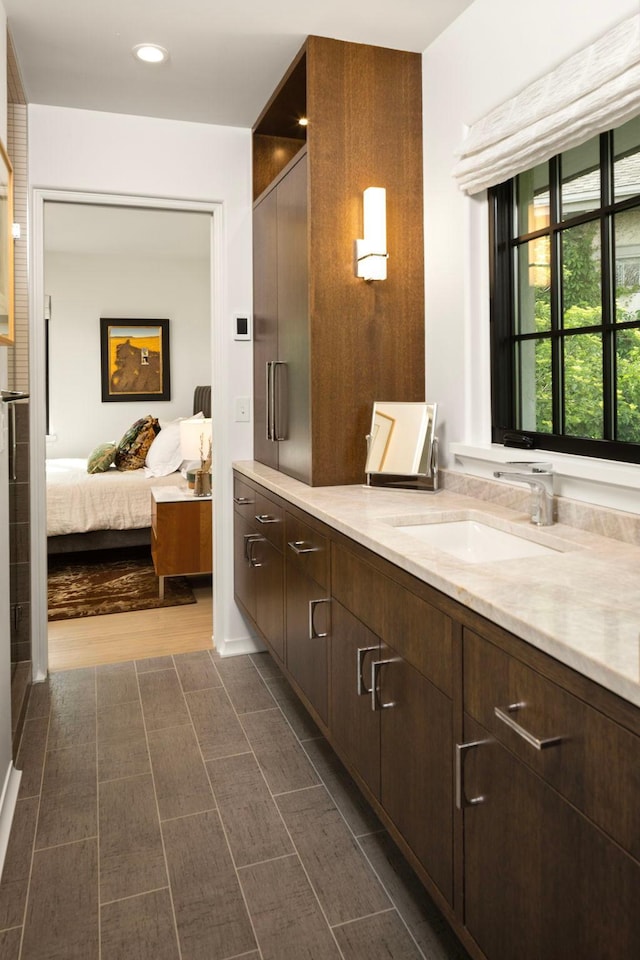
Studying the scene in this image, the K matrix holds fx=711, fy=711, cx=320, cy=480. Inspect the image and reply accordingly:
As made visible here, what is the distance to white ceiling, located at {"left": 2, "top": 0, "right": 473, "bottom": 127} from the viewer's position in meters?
2.36

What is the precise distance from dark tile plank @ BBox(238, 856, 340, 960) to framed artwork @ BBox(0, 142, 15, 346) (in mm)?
1582

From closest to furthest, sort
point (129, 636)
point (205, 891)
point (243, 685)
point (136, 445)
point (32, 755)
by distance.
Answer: point (205, 891) < point (32, 755) < point (243, 685) < point (129, 636) < point (136, 445)

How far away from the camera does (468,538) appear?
2.15 m

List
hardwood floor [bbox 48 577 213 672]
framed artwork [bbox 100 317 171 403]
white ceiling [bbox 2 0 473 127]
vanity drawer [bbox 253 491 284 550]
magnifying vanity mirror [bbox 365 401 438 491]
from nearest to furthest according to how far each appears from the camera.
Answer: white ceiling [bbox 2 0 473 127] → magnifying vanity mirror [bbox 365 401 438 491] → vanity drawer [bbox 253 491 284 550] → hardwood floor [bbox 48 577 213 672] → framed artwork [bbox 100 317 171 403]


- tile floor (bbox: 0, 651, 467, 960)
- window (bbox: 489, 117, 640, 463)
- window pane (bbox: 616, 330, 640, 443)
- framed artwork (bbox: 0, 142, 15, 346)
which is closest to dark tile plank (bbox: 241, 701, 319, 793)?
tile floor (bbox: 0, 651, 467, 960)

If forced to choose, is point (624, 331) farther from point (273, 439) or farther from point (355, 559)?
point (273, 439)

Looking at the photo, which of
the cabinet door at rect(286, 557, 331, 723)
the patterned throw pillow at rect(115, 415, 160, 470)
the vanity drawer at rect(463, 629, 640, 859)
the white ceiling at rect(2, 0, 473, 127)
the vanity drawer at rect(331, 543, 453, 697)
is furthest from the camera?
the patterned throw pillow at rect(115, 415, 160, 470)

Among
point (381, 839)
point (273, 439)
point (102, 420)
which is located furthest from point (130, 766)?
point (102, 420)

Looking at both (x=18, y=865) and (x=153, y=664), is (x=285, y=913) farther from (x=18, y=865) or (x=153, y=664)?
(x=153, y=664)

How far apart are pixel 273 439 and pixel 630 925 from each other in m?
2.38

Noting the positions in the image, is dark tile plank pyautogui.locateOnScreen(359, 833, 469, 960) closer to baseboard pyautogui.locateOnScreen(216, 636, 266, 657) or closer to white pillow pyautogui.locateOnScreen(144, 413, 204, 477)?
baseboard pyautogui.locateOnScreen(216, 636, 266, 657)

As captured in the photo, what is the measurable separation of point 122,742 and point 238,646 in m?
0.98

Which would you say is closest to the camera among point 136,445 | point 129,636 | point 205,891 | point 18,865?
point 205,891

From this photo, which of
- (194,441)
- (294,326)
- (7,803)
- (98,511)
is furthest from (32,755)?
(98,511)
